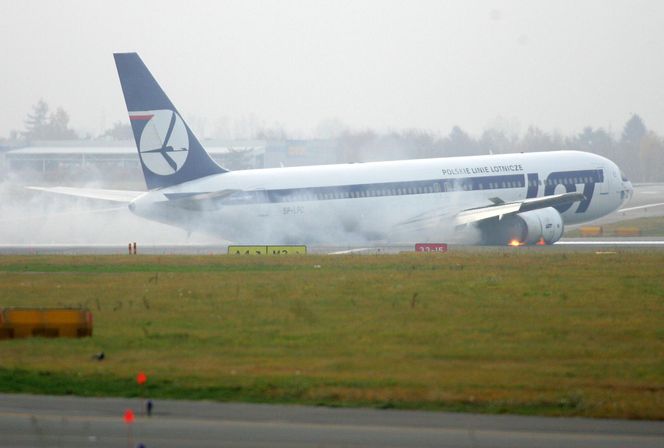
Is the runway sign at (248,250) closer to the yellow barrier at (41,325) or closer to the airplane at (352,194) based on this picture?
the airplane at (352,194)

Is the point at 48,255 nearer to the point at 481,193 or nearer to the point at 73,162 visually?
the point at 481,193

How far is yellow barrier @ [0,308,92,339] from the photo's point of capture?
2522 centimetres

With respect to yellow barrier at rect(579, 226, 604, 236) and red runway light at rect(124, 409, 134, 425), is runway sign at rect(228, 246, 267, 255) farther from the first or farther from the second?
red runway light at rect(124, 409, 134, 425)

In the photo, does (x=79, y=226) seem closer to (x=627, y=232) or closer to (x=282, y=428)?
(x=627, y=232)

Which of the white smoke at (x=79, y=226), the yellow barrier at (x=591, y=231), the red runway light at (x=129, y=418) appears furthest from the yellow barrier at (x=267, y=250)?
the red runway light at (x=129, y=418)

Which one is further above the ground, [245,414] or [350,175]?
[350,175]

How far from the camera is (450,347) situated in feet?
77.5

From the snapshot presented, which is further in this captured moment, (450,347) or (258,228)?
(258,228)

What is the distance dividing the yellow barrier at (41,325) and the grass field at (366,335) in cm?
47

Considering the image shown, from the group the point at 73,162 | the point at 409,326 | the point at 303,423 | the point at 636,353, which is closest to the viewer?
the point at 303,423

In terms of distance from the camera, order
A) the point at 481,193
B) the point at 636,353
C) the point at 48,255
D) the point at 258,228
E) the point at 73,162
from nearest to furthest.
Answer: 1. the point at 636,353
2. the point at 48,255
3. the point at 258,228
4. the point at 481,193
5. the point at 73,162

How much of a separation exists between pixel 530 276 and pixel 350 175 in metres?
17.3

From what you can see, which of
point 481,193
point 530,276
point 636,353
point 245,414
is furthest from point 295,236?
point 245,414

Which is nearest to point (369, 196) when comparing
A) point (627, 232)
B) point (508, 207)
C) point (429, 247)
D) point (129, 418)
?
point (429, 247)
